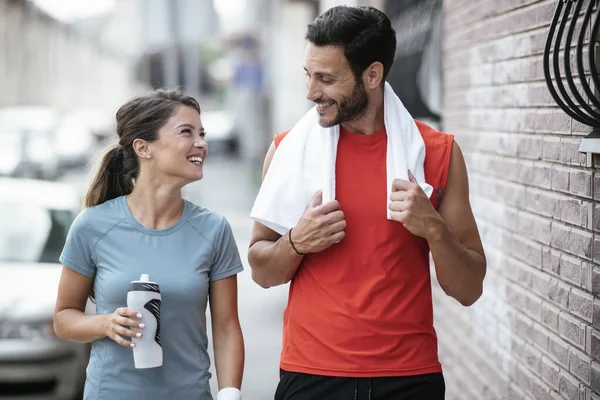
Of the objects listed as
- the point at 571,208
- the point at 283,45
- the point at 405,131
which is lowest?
the point at 571,208

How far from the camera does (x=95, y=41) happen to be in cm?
6656

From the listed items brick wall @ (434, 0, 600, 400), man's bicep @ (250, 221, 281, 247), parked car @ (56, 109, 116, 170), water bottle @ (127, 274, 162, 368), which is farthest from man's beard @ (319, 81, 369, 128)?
parked car @ (56, 109, 116, 170)

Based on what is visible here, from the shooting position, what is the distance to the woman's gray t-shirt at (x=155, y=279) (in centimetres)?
308

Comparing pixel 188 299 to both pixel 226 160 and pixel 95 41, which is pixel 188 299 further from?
pixel 95 41

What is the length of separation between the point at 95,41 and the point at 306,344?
66.1 m

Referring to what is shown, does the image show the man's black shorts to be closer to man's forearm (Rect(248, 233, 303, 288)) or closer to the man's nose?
man's forearm (Rect(248, 233, 303, 288))

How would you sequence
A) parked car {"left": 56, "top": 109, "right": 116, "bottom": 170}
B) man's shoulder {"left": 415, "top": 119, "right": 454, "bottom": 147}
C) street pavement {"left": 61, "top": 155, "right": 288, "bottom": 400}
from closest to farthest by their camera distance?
man's shoulder {"left": 415, "top": 119, "right": 454, "bottom": 147} → street pavement {"left": 61, "top": 155, "right": 288, "bottom": 400} → parked car {"left": 56, "top": 109, "right": 116, "bottom": 170}

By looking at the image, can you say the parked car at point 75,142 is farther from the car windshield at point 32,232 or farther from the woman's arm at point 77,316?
the woman's arm at point 77,316

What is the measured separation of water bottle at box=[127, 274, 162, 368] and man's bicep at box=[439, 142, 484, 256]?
1.01 meters

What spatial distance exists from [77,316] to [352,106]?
116 cm

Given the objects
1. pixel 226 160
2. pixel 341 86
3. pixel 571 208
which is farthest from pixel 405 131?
pixel 226 160

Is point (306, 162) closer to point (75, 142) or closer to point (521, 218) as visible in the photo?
point (521, 218)

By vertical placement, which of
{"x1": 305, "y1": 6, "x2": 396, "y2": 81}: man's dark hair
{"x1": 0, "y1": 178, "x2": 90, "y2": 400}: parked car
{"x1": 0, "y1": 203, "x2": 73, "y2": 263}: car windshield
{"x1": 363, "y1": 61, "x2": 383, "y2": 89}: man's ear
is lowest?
{"x1": 0, "y1": 178, "x2": 90, "y2": 400}: parked car

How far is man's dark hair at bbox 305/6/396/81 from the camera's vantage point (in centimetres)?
307
